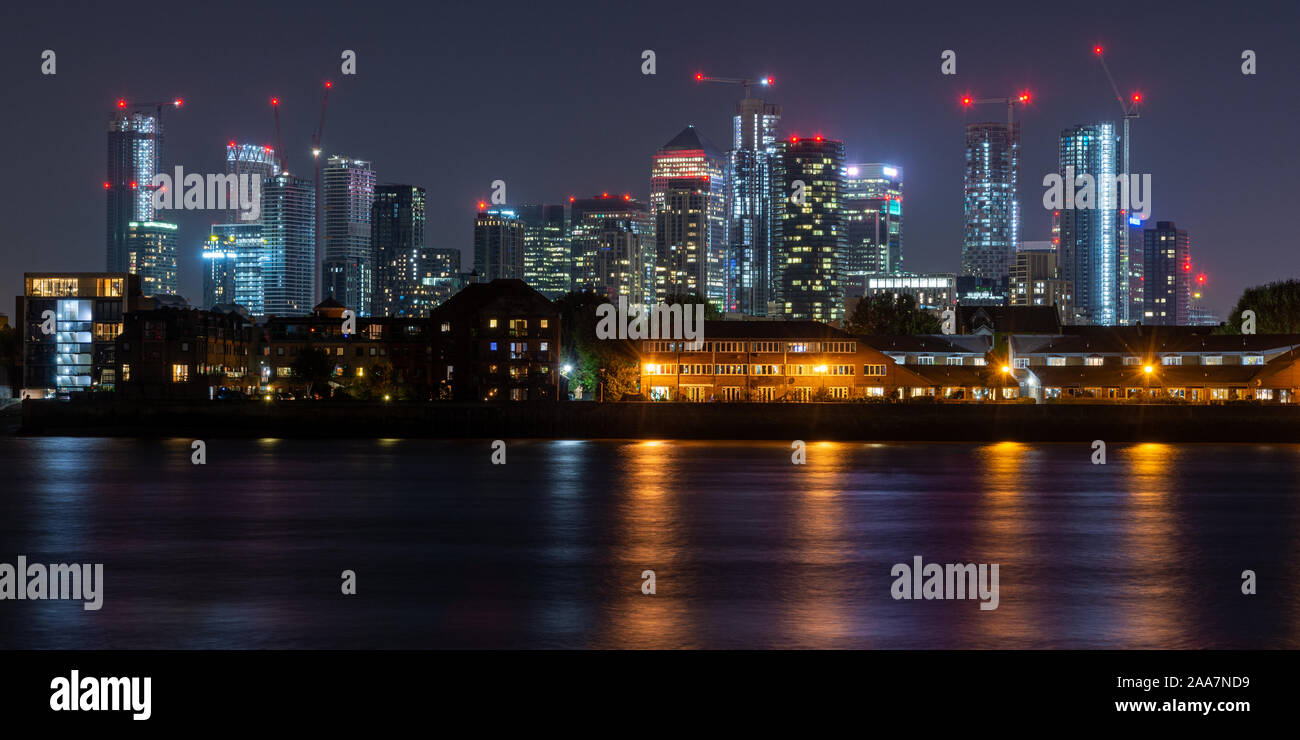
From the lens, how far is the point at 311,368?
149m

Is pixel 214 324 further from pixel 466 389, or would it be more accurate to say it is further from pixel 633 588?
pixel 633 588

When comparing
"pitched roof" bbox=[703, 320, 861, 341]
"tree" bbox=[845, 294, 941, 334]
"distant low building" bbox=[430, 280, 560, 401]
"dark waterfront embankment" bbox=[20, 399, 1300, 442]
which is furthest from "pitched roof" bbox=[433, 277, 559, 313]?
"tree" bbox=[845, 294, 941, 334]

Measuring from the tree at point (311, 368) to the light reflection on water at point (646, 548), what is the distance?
205 feet

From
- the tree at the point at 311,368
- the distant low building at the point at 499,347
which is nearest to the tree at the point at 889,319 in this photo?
the distant low building at the point at 499,347

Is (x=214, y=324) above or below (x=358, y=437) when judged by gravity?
above

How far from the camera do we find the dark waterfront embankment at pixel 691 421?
108m

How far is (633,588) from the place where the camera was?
34.4m

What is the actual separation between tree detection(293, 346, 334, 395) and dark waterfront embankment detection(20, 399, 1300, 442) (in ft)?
120

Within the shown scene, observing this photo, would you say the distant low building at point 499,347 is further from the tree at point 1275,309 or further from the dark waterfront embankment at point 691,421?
the tree at point 1275,309
